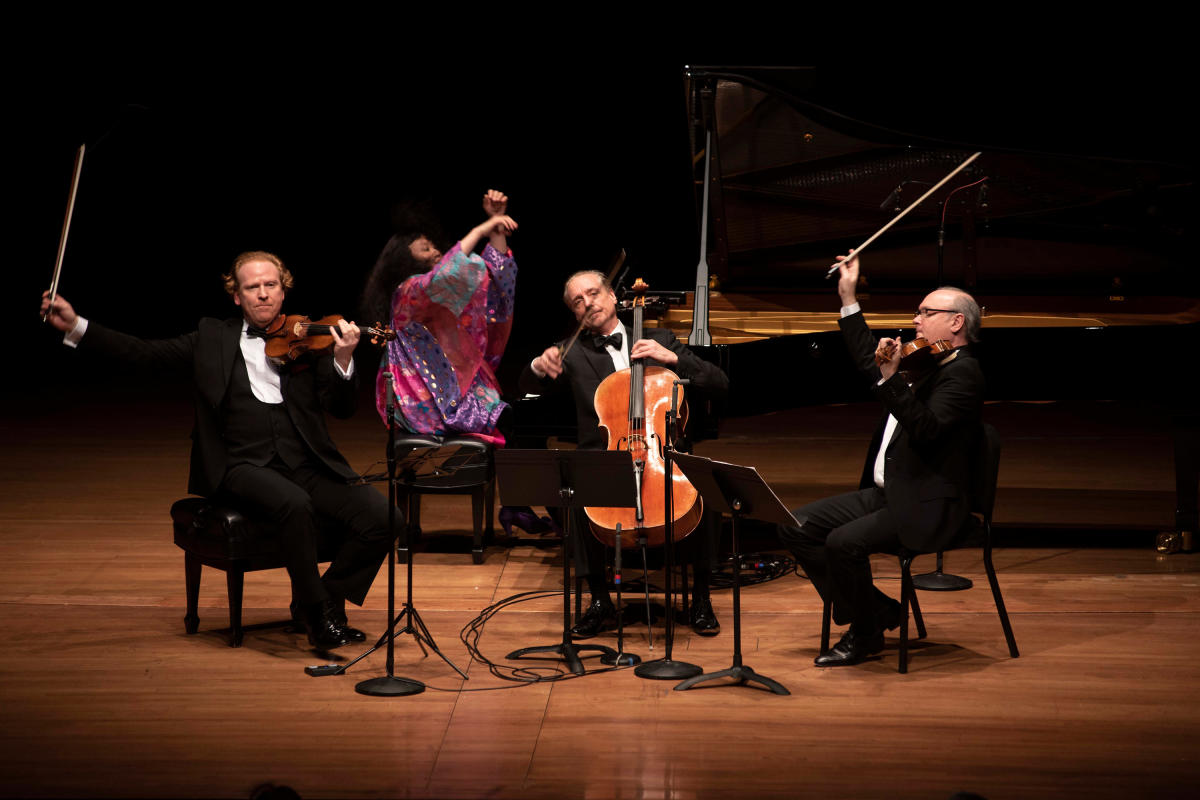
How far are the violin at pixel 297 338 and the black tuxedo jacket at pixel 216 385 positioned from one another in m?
0.07

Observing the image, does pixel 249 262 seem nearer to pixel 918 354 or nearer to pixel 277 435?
pixel 277 435

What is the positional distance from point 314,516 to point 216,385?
1.80ft

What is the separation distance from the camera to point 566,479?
11.8 feet

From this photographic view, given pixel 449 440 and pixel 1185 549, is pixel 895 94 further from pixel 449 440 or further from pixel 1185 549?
pixel 449 440

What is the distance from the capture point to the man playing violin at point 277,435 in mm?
3977

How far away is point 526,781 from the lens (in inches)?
117

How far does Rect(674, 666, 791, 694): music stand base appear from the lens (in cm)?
360

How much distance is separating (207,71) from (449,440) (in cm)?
577

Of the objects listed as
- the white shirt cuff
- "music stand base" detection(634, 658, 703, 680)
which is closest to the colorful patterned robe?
the white shirt cuff

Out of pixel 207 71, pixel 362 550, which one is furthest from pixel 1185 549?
pixel 207 71

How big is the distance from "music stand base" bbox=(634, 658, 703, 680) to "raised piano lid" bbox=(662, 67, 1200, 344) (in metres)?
2.10

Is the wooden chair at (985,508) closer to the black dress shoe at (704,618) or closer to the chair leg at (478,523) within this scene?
the black dress shoe at (704,618)

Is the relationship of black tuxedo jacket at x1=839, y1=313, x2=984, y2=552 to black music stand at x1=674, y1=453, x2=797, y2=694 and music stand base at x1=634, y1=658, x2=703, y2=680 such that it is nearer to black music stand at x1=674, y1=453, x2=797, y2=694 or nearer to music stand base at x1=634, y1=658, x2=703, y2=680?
black music stand at x1=674, y1=453, x2=797, y2=694

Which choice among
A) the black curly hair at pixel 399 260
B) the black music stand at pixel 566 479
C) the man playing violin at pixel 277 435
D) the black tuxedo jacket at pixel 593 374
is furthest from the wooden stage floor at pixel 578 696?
the black curly hair at pixel 399 260
